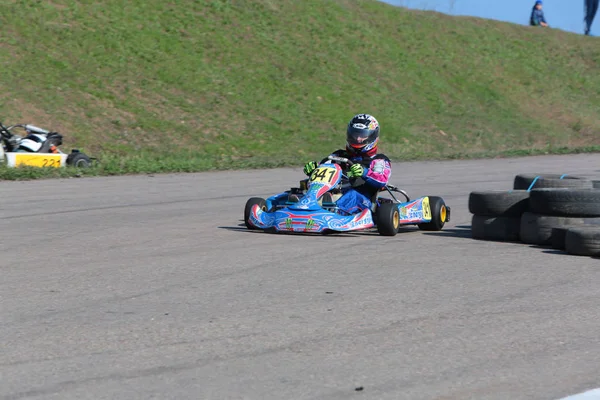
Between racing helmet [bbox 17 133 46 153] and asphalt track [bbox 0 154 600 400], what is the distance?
26.9 feet

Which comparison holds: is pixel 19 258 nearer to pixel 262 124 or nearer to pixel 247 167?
pixel 247 167

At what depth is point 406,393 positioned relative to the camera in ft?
12.7

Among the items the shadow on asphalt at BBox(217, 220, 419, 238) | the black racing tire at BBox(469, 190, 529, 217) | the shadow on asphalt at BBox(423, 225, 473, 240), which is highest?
the black racing tire at BBox(469, 190, 529, 217)

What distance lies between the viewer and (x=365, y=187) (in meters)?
9.85

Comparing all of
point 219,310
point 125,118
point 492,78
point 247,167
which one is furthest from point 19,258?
point 492,78

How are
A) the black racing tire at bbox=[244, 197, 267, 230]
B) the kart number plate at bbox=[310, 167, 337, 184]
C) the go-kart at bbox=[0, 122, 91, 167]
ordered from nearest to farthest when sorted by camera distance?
the kart number plate at bbox=[310, 167, 337, 184], the black racing tire at bbox=[244, 197, 267, 230], the go-kart at bbox=[0, 122, 91, 167]

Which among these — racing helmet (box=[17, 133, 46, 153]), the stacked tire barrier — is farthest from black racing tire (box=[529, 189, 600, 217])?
racing helmet (box=[17, 133, 46, 153])

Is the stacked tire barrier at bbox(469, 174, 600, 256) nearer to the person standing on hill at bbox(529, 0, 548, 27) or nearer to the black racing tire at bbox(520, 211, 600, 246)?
the black racing tire at bbox(520, 211, 600, 246)

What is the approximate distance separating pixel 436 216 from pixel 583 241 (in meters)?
2.30

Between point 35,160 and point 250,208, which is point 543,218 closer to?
point 250,208

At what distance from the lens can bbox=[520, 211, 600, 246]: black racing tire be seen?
8445mm

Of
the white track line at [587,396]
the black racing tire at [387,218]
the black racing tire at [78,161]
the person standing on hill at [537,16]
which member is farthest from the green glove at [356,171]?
the person standing on hill at [537,16]

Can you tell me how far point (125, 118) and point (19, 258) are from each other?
18.9 metres

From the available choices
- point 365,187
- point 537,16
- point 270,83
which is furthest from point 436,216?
point 537,16
